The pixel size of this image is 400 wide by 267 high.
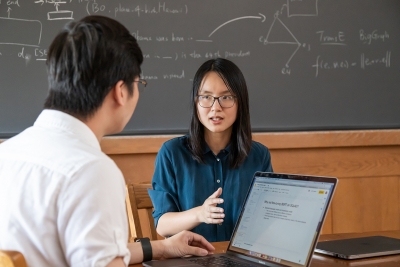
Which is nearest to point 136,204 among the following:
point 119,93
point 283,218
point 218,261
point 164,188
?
point 164,188

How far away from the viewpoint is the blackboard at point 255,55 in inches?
115

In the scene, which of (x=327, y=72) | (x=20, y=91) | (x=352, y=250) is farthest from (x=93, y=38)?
(x=327, y=72)

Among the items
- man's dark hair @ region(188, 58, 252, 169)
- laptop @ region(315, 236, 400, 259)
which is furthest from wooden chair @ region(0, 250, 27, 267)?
man's dark hair @ region(188, 58, 252, 169)

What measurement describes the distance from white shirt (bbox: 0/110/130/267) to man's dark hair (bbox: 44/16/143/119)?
101 millimetres

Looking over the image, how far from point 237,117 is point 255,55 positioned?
120 centimetres

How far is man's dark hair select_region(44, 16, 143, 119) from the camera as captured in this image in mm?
981

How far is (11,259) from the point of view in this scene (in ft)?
2.54

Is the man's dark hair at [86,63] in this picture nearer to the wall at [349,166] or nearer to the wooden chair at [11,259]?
the wooden chair at [11,259]

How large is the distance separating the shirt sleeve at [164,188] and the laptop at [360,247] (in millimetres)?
580

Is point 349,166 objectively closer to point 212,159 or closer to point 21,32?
point 212,159

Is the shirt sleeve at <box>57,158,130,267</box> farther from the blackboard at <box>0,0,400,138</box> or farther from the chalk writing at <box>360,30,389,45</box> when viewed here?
the chalk writing at <box>360,30,389,45</box>

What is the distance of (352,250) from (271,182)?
0.97 ft

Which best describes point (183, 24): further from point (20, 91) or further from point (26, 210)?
point (26, 210)

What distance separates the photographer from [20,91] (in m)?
2.91
